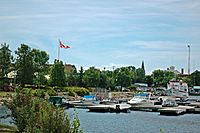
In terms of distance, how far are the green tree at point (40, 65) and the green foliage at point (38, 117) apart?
97.0m

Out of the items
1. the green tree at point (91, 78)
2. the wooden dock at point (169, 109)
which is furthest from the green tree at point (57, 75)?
the wooden dock at point (169, 109)

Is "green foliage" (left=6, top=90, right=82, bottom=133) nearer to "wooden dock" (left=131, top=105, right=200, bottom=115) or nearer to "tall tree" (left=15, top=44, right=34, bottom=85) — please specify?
"wooden dock" (left=131, top=105, right=200, bottom=115)

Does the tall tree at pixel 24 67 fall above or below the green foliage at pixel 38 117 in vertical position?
above

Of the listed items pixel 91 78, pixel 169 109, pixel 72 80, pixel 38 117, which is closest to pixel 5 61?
pixel 72 80

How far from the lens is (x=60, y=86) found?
415 feet

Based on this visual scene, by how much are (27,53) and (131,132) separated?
77.8 metres

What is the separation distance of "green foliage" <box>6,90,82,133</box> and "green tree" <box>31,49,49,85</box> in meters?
97.0

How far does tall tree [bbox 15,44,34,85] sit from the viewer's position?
387 ft

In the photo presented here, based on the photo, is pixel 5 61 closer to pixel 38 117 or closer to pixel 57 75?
pixel 57 75

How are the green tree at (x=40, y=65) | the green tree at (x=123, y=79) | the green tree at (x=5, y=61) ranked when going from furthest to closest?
the green tree at (x=123, y=79), the green tree at (x=40, y=65), the green tree at (x=5, y=61)

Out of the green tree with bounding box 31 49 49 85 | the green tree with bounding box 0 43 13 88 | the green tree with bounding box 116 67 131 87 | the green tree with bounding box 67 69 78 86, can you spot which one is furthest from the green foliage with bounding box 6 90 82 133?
the green tree with bounding box 116 67 131 87

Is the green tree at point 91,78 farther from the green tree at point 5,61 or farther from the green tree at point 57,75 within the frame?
the green tree at point 5,61

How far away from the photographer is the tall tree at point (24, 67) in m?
118

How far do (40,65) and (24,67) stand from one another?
49.9 ft
